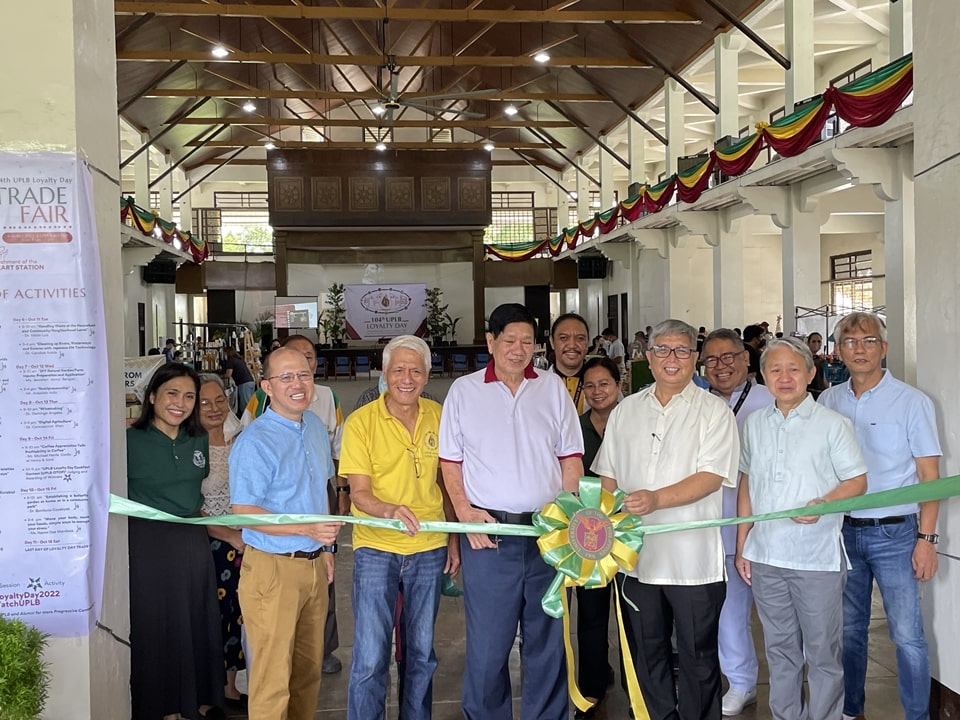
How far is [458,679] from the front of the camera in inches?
143

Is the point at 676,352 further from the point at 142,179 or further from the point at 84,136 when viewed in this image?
the point at 142,179

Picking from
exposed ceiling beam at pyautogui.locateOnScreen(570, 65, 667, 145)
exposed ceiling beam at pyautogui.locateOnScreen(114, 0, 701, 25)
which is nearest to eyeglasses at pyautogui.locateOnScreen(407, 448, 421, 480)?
exposed ceiling beam at pyautogui.locateOnScreen(114, 0, 701, 25)

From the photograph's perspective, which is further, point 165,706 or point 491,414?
point 165,706

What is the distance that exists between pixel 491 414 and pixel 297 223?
17070 millimetres

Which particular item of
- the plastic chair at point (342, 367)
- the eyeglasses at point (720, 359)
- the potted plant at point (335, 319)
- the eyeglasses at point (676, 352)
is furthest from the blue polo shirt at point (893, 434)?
the potted plant at point (335, 319)

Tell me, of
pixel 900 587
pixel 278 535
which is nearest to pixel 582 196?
pixel 900 587

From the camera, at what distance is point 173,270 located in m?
19.5

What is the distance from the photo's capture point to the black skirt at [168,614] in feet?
9.43

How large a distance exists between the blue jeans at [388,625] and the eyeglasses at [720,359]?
1.37 metres

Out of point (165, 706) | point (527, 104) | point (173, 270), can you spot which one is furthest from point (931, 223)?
point (173, 270)

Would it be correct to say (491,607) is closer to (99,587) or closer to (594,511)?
(594,511)

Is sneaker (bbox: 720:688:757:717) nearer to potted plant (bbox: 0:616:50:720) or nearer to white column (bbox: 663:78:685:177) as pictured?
potted plant (bbox: 0:616:50:720)

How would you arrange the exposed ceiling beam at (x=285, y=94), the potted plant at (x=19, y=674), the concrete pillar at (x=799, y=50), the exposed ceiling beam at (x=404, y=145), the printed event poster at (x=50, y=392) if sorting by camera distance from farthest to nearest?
the exposed ceiling beam at (x=404, y=145) → the exposed ceiling beam at (x=285, y=94) → the concrete pillar at (x=799, y=50) → the printed event poster at (x=50, y=392) → the potted plant at (x=19, y=674)

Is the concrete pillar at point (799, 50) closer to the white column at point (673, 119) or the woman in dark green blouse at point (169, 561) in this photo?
the white column at point (673, 119)
